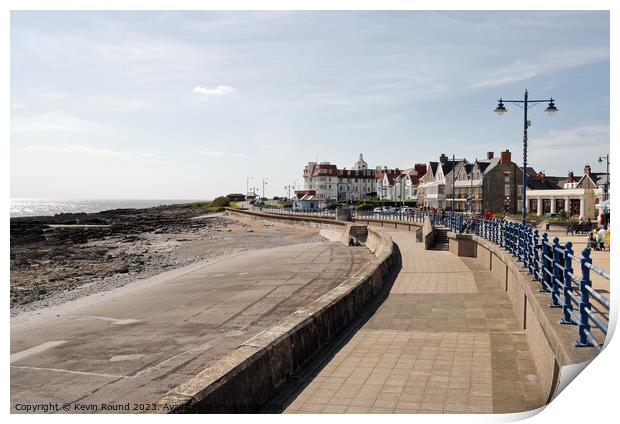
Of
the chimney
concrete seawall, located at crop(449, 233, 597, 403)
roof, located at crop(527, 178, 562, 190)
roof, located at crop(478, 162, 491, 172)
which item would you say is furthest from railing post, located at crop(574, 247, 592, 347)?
roof, located at crop(478, 162, 491, 172)

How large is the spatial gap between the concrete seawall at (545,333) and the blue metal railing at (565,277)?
0.45 ft

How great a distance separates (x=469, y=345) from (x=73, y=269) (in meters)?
27.0

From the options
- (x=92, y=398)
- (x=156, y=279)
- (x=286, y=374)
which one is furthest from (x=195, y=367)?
(x=156, y=279)

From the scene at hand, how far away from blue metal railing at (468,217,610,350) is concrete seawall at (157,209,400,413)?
3.50 meters

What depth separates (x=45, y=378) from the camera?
33.3 feet

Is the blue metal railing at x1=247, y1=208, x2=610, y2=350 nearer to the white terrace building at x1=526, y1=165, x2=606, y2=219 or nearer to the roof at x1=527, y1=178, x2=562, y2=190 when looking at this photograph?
the white terrace building at x1=526, y1=165, x2=606, y2=219

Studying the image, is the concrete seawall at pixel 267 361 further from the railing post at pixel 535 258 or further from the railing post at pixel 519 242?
the railing post at pixel 519 242

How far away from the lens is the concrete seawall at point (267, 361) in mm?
5415

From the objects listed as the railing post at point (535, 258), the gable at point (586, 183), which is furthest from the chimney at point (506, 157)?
the railing post at point (535, 258)

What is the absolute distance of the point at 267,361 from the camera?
6.61m

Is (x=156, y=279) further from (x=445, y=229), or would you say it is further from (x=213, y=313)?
(x=445, y=229)

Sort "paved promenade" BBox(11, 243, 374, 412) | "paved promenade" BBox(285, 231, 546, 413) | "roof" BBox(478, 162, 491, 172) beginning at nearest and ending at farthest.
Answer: "paved promenade" BBox(285, 231, 546, 413), "paved promenade" BBox(11, 243, 374, 412), "roof" BBox(478, 162, 491, 172)

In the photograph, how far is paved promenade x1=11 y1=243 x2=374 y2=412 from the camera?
953 cm

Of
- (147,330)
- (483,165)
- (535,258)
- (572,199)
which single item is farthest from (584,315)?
(483,165)
